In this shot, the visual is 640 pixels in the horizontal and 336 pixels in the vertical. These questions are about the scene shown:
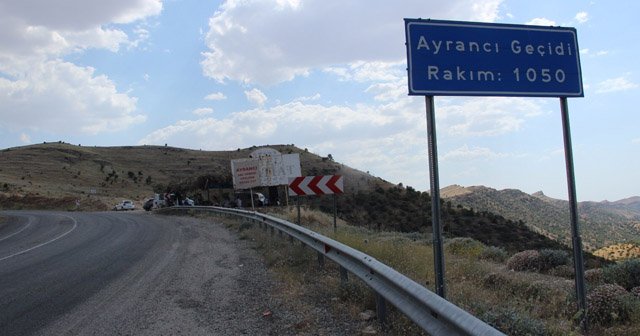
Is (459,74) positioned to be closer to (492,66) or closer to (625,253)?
(492,66)

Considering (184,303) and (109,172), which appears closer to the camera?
(184,303)

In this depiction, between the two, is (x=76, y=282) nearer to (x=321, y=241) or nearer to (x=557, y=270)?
(x=321, y=241)

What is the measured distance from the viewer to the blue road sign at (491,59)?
582 cm

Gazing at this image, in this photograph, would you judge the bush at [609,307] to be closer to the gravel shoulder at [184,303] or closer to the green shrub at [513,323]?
the green shrub at [513,323]

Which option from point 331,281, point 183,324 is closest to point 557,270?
point 331,281

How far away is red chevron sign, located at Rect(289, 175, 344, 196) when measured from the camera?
14.8 metres

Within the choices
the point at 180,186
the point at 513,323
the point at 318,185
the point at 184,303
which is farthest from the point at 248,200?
the point at 513,323

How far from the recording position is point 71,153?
10669 centimetres

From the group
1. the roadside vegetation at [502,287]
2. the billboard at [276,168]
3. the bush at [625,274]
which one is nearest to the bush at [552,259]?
the roadside vegetation at [502,287]

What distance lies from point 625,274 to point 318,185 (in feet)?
27.6

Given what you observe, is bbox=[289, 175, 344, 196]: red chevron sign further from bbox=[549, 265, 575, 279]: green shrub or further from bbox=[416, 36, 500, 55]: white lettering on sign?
bbox=[416, 36, 500, 55]: white lettering on sign

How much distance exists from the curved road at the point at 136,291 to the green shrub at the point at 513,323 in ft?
7.95

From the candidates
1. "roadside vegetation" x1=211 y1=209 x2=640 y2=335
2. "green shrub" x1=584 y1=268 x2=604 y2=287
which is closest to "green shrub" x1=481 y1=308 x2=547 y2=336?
"roadside vegetation" x1=211 y1=209 x2=640 y2=335

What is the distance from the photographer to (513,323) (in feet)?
16.3
